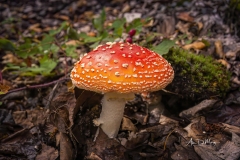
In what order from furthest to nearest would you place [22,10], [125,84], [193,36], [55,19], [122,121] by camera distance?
1. [22,10]
2. [55,19]
3. [193,36]
4. [122,121]
5. [125,84]

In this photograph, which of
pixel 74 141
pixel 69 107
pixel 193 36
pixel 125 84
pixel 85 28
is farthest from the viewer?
pixel 85 28

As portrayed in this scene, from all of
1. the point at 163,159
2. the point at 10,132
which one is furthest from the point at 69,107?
the point at 163,159

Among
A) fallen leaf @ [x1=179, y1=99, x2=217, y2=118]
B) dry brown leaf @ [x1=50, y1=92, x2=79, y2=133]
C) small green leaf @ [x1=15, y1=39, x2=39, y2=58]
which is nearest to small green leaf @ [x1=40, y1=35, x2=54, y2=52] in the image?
small green leaf @ [x1=15, y1=39, x2=39, y2=58]

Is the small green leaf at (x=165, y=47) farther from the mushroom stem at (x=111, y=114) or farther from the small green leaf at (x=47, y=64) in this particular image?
the small green leaf at (x=47, y=64)

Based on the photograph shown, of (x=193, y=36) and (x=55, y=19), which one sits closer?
(x=193, y=36)

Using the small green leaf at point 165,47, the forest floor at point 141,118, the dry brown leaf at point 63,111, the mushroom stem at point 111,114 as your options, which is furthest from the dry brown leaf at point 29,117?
the small green leaf at point 165,47

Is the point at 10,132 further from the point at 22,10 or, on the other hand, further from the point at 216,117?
the point at 22,10
